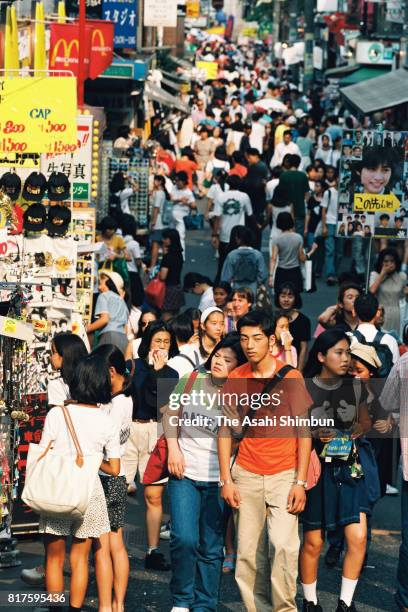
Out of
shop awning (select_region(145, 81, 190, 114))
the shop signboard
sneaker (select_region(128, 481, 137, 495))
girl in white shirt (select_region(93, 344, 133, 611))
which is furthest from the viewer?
shop awning (select_region(145, 81, 190, 114))

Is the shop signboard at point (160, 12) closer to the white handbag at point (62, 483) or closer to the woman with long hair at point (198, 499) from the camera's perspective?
the woman with long hair at point (198, 499)

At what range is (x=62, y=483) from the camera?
7238 mm

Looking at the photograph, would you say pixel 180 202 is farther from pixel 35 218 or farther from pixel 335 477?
pixel 335 477

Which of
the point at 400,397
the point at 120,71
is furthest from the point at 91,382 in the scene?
the point at 120,71

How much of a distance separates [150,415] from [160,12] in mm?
21960

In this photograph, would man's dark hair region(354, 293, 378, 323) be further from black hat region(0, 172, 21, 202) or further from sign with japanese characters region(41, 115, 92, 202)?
sign with japanese characters region(41, 115, 92, 202)

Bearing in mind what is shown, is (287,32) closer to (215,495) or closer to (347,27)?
(347,27)

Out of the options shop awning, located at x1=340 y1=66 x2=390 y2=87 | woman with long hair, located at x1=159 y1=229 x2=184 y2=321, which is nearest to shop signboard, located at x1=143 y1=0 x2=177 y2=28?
shop awning, located at x1=340 y1=66 x2=390 y2=87

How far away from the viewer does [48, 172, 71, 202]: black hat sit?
35.0 feet

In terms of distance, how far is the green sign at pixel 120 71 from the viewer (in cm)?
2494

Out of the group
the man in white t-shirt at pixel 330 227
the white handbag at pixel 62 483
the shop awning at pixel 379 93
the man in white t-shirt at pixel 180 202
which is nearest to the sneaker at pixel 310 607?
the white handbag at pixel 62 483

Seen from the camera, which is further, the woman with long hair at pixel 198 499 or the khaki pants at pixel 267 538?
the woman with long hair at pixel 198 499

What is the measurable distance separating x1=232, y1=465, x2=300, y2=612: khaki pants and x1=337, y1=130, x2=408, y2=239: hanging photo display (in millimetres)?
6677

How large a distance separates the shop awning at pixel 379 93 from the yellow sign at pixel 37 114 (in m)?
13.9
